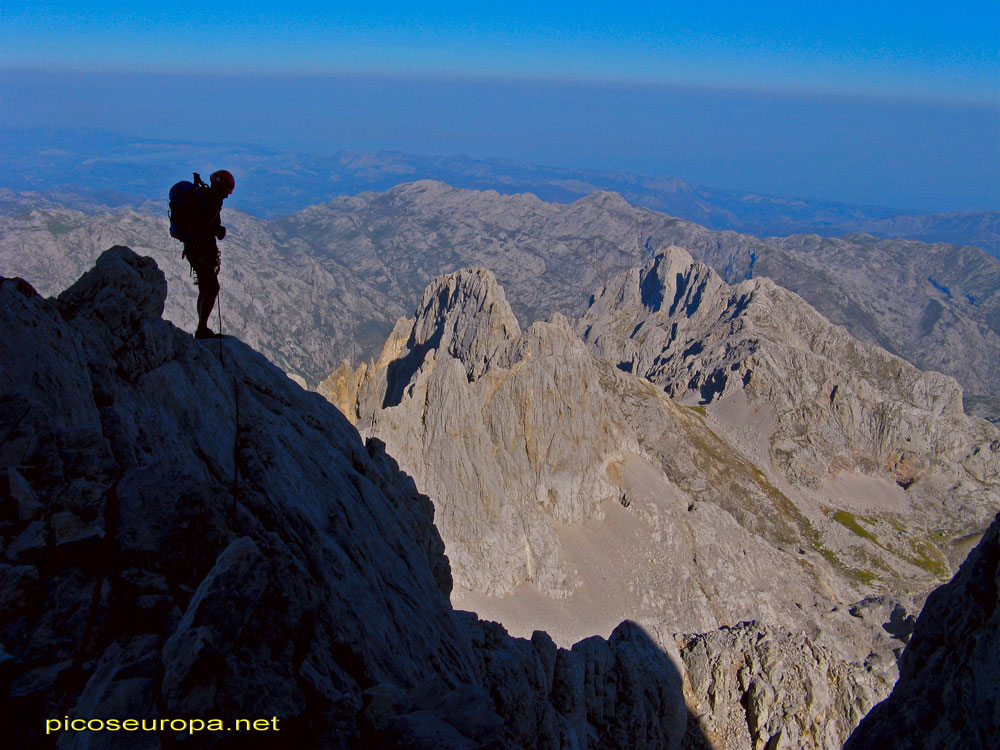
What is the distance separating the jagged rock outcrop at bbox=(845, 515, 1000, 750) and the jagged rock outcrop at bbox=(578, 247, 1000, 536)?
399 feet

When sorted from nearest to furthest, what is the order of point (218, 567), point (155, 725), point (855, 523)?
point (155, 725) < point (218, 567) < point (855, 523)

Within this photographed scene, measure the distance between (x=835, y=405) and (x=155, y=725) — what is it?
156468mm

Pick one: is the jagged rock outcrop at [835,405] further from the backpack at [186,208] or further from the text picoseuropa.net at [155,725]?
the text picoseuropa.net at [155,725]

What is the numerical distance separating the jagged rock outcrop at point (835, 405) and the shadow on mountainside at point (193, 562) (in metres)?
125

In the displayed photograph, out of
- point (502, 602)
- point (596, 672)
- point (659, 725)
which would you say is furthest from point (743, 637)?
point (502, 602)

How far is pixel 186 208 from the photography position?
16.5m

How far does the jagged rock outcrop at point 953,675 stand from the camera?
405 inches

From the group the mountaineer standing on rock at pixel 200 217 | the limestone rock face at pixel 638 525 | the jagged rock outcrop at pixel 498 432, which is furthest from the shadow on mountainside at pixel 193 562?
the jagged rock outcrop at pixel 498 432

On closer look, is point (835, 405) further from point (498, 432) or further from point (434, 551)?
point (434, 551)

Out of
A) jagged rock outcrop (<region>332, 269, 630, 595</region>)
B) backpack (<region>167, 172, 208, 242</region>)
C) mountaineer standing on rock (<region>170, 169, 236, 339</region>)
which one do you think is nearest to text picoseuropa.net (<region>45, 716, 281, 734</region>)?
mountaineer standing on rock (<region>170, 169, 236, 339</region>)

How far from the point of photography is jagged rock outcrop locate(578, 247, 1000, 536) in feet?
436

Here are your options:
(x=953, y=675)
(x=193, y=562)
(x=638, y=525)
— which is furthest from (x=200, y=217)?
(x=638, y=525)

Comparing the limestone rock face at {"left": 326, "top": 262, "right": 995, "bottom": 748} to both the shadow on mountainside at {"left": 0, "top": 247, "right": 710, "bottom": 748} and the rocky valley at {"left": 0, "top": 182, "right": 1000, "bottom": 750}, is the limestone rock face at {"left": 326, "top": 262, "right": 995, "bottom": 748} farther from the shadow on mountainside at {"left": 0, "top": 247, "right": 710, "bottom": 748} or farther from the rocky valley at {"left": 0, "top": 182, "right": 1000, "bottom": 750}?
the shadow on mountainside at {"left": 0, "top": 247, "right": 710, "bottom": 748}

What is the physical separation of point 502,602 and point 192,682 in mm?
61333
